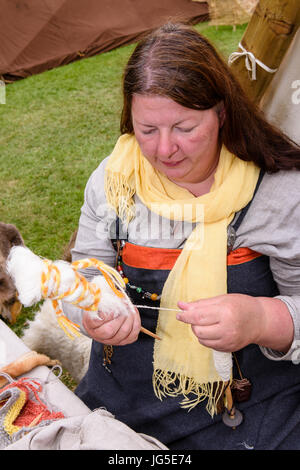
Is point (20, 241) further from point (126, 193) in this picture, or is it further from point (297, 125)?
point (297, 125)

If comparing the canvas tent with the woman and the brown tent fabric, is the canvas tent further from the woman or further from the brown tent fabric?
the brown tent fabric

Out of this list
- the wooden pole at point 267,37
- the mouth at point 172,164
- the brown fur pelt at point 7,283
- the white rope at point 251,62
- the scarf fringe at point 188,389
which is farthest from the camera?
the brown fur pelt at point 7,283

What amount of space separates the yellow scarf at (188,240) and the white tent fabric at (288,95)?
55cm

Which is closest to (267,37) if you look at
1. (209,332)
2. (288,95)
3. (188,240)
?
(288,95)

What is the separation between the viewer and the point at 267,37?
189cm

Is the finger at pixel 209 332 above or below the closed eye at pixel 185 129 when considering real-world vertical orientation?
below

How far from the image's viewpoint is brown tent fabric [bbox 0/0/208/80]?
7180mm

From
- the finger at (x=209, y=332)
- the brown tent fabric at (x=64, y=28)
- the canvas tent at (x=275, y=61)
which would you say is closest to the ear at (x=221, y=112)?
the canvas tent at (x=275, y=61)

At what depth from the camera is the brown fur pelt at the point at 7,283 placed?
287 centimetres

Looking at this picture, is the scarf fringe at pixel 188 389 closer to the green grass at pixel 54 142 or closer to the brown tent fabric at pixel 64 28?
the green grass at pixel 54 142

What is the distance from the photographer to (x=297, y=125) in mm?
1831

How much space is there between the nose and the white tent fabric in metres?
0.78

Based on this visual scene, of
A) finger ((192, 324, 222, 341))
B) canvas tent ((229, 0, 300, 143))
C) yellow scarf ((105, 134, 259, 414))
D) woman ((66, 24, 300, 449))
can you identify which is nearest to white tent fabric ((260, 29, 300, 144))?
canvas tent ((229, 0, 300, 143))
